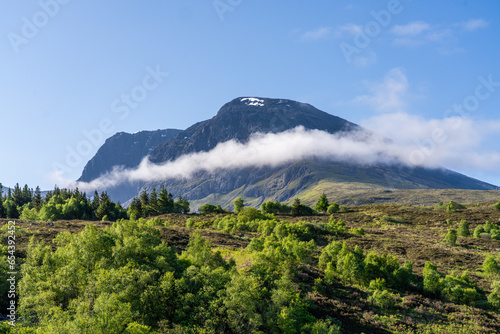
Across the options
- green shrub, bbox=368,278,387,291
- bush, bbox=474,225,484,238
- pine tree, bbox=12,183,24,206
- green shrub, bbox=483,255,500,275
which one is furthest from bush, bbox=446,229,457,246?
pine tree, bbox=12,183,24,206

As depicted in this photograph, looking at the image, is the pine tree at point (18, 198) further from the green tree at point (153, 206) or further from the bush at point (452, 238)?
the bush at point (452, 238)

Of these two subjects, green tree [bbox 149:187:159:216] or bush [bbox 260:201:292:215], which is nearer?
bush [bbox 260:201:292:215]

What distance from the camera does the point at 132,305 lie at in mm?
26484

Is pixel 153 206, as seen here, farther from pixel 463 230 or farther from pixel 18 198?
pixel 463 230

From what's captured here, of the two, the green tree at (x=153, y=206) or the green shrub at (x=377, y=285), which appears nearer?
the green shrub at (x=377, y=285)

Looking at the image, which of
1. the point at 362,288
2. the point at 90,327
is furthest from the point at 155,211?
the point at 90,327

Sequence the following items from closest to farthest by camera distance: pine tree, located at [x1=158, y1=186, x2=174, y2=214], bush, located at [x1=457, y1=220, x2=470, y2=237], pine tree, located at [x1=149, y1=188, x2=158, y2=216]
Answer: bush, located at [x1=457, y1=220, x2=470, y2=237] → pine tree, located at [x1=149, y1=188, x2=158, y2=216] → pine tree, located at [x1=158, y1=186, x2=174, y2=214]

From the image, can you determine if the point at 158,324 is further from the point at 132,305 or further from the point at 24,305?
the point at 24,305

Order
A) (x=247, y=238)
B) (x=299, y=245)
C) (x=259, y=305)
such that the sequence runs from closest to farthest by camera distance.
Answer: (x=259, y=305) → (x=299, y=245) → (x=247, y=238)

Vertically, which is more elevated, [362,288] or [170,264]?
[170,264]

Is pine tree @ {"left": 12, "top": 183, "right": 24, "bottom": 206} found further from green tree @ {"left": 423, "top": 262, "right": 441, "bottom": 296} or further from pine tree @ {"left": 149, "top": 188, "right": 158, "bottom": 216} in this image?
green tree @ {"left": 423, "top": 262, "right": 441, "bottom": 296}

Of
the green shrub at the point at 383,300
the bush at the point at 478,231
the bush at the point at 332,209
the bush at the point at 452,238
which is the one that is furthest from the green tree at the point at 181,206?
the green shrub at the point at 383,300

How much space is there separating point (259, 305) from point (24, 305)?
20.3 metres

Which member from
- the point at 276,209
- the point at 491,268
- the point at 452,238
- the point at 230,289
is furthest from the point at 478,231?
the point at 230,289
